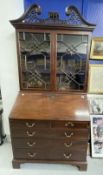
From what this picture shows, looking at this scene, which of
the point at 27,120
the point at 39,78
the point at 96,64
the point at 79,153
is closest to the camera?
the point at 27,120

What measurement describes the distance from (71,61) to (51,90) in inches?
16.7

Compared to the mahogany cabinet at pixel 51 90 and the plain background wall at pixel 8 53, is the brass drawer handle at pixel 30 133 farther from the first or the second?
the plain background wall at pixel 8 53

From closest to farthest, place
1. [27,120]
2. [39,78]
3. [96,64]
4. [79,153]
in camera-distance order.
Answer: [27,120], [79,153], [39,78], [96,64]

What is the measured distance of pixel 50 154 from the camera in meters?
2.04

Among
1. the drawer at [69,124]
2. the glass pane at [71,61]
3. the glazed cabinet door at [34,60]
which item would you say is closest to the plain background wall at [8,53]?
the glazed cabinet door at [34,60]

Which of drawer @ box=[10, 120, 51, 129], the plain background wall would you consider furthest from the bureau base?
Answer: the plain background wall

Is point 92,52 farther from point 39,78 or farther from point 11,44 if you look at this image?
point 11,44

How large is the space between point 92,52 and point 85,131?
39.9 inches

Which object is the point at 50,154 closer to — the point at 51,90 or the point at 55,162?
the point at 55,162

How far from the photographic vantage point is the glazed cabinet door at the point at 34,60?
1992mm

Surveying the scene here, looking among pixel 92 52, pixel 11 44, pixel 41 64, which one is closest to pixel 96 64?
pixel 92 52

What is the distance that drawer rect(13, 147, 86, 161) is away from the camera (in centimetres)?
202

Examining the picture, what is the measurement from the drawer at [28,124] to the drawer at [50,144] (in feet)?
0.58

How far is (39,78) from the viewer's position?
2162 mm
